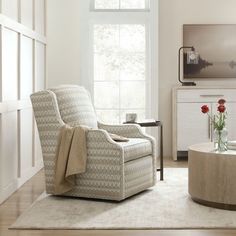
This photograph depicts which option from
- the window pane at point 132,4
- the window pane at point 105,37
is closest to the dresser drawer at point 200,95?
the window pane at point 105,37

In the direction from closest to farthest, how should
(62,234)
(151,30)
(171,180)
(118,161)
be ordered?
1. (62,234)
2. (118,161)
3. (171,180)
4. (151,30)

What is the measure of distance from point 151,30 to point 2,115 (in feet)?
9.87

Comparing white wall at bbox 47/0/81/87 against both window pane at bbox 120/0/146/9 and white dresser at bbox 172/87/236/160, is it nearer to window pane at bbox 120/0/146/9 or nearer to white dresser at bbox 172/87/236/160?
window pane at bbox 120/0/146/9

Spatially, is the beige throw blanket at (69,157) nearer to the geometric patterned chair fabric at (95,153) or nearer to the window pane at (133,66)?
the geometric patterned chair fabric at (95,153)

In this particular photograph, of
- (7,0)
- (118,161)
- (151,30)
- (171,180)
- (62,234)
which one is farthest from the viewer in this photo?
(151,30)

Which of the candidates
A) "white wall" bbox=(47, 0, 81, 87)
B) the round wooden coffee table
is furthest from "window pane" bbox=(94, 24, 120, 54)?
the round wooden coffee table

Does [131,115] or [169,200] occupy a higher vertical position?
[131,115]

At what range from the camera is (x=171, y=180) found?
5.00 m

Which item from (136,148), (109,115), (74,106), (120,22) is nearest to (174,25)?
(120,22)

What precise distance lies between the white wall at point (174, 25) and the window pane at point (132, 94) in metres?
0.25

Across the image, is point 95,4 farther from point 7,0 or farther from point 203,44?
point 7,0

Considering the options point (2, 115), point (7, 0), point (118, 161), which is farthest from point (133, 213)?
point (7, 0)

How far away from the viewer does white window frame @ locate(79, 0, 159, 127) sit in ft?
21.4

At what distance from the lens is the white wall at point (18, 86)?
13.8ft
